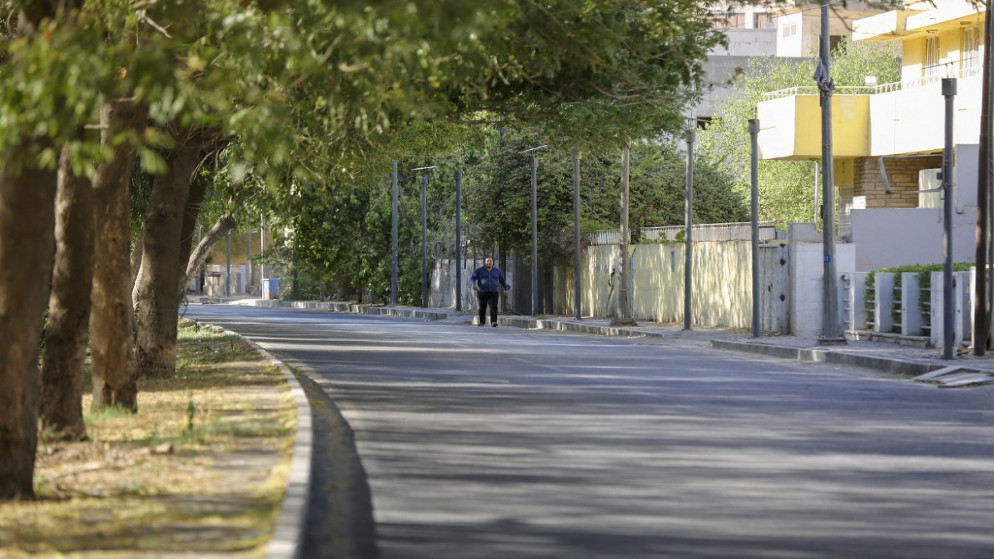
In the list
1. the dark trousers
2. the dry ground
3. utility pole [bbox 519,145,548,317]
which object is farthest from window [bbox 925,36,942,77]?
the dry ground

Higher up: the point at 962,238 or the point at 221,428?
the point at 962,238

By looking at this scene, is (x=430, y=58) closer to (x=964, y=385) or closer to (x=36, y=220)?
Result: (x=36, y=220)

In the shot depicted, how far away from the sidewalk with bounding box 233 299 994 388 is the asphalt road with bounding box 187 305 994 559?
2.25 feet

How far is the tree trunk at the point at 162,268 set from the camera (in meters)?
20.2

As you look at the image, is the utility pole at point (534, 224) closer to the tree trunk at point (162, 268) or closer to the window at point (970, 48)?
the window at point (970, 48)

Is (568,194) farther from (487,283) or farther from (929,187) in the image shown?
(929,187)

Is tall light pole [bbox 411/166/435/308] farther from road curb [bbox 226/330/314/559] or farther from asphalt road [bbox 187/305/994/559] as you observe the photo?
road curb [bbox 226/330/314/559]

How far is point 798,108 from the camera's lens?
4428 centimetres

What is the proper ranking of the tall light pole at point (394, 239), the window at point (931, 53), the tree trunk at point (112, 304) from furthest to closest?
the tall light pole at point (394, 239) → the window at point (931, 53) → the tree trunk at point (112, 304)

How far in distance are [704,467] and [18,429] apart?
467 centimetres

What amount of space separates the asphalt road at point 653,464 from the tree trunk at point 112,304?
6.59 ft

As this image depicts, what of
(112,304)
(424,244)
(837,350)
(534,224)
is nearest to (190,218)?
(112,304)

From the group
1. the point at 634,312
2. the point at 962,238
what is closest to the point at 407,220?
the point at 634,312

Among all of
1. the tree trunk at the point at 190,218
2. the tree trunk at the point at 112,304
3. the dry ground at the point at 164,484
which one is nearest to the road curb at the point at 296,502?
the dry ground at the point at 164,484
